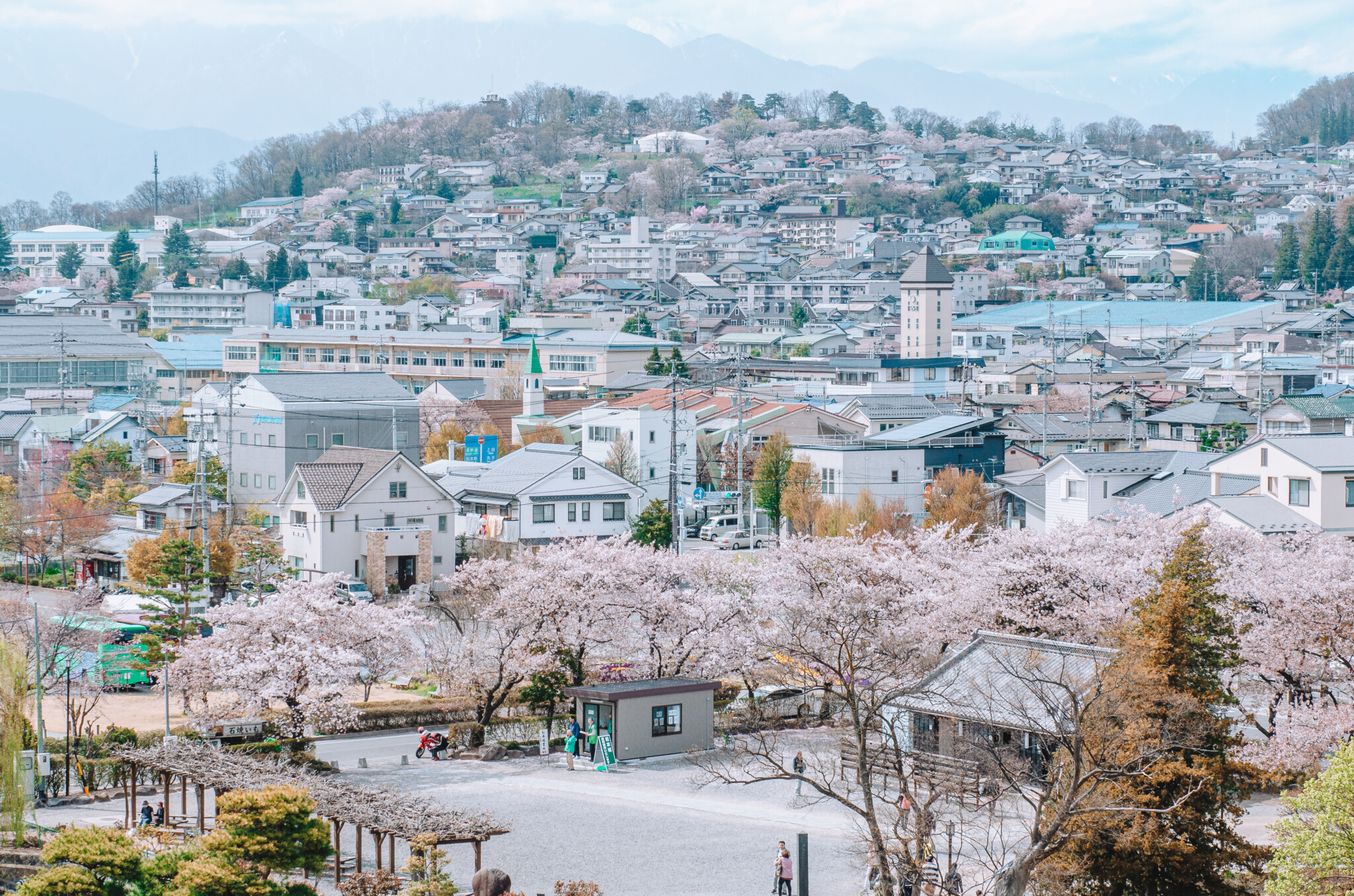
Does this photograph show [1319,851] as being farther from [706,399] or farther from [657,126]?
[657,126]

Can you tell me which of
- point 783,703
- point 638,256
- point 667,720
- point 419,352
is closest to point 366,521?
point 783,703

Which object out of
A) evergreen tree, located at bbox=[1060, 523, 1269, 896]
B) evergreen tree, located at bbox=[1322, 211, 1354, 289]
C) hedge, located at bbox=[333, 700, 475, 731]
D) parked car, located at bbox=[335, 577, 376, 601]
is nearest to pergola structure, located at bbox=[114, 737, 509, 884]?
hedge, located at bbox=[333, 700, 475, 731]

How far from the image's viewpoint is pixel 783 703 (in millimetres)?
19188

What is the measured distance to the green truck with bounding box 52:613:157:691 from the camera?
1994cm

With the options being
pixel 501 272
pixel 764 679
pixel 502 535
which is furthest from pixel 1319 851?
pixel 501 272

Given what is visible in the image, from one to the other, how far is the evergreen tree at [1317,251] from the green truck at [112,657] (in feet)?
246

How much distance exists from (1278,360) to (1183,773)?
42.4m

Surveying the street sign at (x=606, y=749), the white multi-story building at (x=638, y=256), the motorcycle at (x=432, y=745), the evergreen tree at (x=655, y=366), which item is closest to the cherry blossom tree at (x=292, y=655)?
the motorcycle at (x=432, y=745)

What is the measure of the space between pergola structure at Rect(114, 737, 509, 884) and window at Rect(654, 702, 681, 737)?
149 inches

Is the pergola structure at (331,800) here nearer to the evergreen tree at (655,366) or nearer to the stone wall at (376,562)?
the stone wall at (376,562)

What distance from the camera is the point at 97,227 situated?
12131cm

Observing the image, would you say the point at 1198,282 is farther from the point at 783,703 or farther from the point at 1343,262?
the point at 783,703

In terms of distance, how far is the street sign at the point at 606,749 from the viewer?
16.6 m

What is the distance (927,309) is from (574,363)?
18363 millimetres
